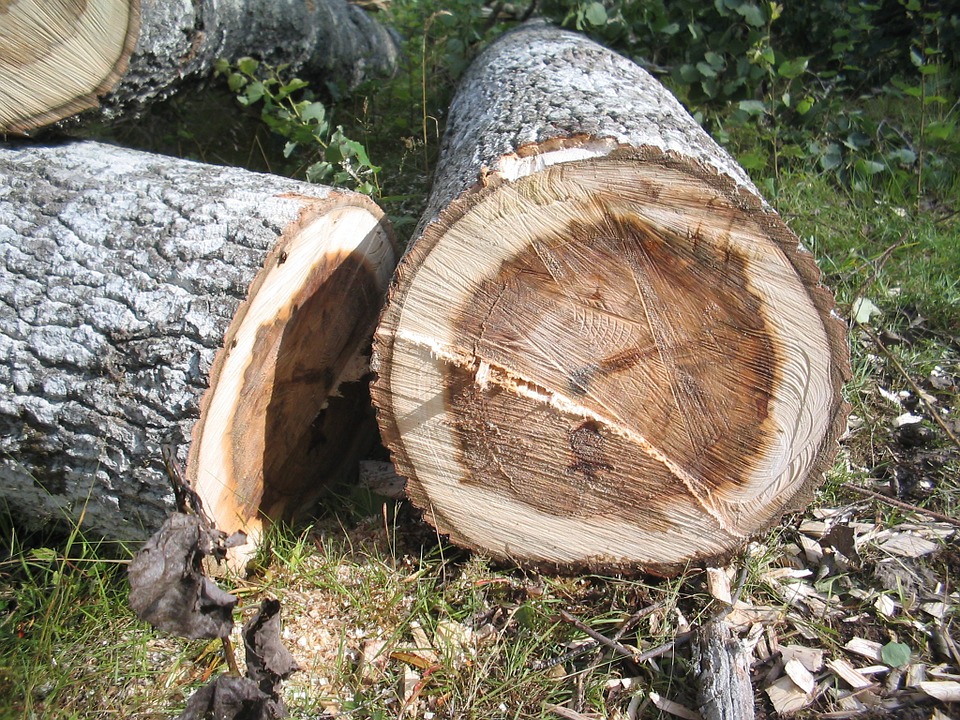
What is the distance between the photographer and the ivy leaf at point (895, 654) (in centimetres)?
169

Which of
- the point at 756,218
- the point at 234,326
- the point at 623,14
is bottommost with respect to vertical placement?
the point at 234,326

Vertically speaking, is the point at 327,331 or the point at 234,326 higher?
the point at 234,326

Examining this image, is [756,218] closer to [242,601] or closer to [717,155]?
[717,155]

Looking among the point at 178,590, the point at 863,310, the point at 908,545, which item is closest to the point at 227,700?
the point at 178,590

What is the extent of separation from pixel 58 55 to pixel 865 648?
2.56 metres

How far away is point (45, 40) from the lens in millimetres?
1980

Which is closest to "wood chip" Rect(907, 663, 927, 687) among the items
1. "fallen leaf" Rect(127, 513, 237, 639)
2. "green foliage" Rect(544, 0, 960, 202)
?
"fallen leaf" Rect(127, 513, 237, 639)

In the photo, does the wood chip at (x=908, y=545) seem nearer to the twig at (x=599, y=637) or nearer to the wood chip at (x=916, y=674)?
the wood chip at (x=916, y=674)

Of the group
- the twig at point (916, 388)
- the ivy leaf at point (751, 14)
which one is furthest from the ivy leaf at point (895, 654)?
the ivy leaf at point (751, 14)

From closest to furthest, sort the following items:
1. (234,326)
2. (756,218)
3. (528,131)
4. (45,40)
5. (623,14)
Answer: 1. (756,218)
2. (234,326)
3. (528,131)
4. (45,40)
5. (623,14)

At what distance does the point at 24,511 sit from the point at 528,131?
1586 millimetres

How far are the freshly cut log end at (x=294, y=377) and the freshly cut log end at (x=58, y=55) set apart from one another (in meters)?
0.86

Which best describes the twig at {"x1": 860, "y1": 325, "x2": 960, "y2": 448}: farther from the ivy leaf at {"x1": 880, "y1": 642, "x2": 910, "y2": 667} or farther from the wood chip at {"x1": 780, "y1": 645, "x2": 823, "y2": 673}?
the wood chip at {"x1": 780, "y1": 645, "x2": 823, "y2": 673}

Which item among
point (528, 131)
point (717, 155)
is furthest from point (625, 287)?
point (717, 155)
